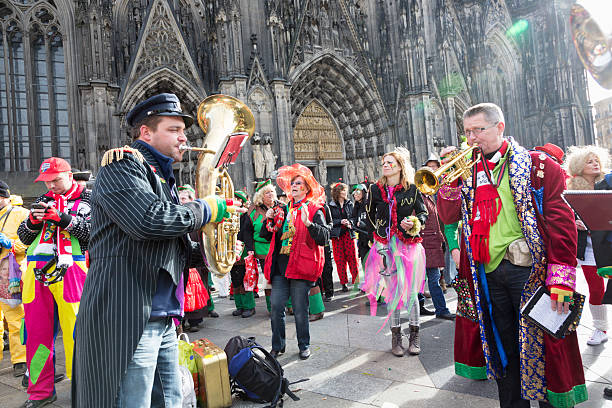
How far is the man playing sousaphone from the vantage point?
1684 mm

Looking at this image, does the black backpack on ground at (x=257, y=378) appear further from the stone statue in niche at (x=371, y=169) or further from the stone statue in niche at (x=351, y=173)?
the stone statue in niche at (x=351, y=173)

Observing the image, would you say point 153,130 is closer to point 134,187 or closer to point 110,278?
point 134,187

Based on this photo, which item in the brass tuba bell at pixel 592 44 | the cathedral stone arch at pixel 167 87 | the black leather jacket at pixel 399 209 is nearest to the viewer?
the brass tuba bell at pixel 592 44

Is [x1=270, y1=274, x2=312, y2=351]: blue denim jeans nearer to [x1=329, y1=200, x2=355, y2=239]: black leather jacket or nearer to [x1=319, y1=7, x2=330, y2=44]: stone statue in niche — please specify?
[x1=329, y1=200, x2=355, y2=239]: black leather jacket

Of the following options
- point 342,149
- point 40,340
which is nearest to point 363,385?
point 40,340

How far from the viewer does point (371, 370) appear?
3.76 m

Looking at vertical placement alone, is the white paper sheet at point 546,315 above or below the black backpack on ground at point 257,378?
above

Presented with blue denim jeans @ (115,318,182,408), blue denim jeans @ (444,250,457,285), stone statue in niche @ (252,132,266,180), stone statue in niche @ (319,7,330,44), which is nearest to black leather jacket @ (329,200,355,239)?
blue denim jeans @ (444,250,457,285)

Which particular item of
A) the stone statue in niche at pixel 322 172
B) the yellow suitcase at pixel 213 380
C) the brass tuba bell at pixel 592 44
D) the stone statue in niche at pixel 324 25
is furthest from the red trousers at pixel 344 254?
the stone statue in niche at pixel 324 25

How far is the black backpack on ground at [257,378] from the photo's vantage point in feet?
10.7

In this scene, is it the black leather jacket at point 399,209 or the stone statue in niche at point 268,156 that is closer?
the black leather jacket at point 399,209

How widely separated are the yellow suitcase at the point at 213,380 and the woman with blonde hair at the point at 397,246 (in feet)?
5.72

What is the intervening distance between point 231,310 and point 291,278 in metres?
3.14

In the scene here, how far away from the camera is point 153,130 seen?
2.00 metres
